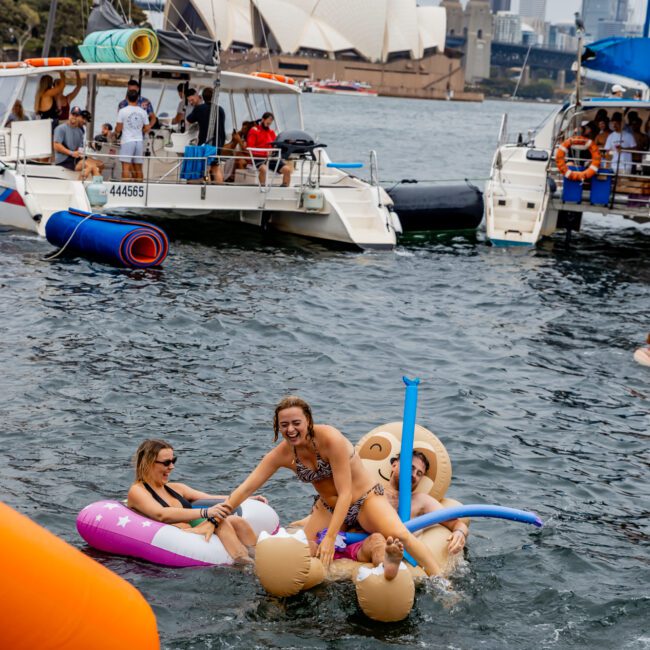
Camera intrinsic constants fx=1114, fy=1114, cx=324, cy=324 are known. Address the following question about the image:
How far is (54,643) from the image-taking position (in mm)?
4754

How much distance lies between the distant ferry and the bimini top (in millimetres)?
101174

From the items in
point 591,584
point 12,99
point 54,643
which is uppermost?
point 12,99

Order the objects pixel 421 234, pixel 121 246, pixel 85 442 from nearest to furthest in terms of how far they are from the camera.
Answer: pixel 85 442 < pixel 121 246 < pixel 421 234

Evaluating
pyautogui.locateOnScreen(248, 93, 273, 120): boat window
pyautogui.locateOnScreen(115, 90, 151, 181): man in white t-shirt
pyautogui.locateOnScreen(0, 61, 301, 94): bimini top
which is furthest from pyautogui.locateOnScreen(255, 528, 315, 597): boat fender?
pyautogui.locateOnScreen(248, 93, 273, 120): boat window

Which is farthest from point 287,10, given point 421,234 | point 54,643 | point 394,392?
point 54,643

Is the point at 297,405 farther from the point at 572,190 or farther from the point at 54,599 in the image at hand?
the point at 572,190

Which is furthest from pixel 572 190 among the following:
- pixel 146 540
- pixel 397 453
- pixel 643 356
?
pixel 146 540

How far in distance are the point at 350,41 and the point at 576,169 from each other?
93672mm

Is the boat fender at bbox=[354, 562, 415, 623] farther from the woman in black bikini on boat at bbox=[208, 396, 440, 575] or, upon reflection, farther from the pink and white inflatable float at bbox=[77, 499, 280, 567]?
the pink and white inflatable float at bbox=[77, 499, 280, 567]

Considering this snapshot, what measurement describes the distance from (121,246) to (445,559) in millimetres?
10374

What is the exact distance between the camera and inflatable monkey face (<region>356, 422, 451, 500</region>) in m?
8.14

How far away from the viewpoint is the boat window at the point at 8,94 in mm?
19850

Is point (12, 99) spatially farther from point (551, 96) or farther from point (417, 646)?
point (551, 96)

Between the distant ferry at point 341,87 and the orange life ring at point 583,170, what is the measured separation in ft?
336
